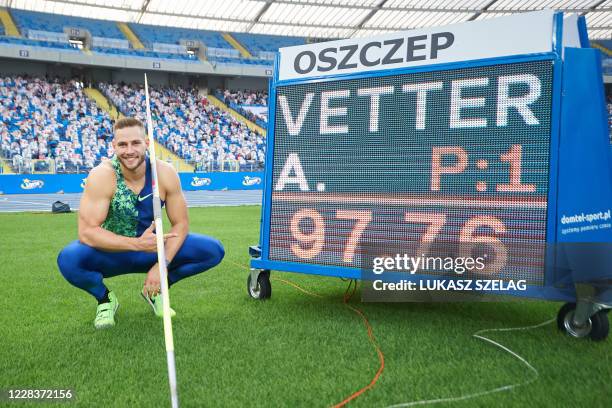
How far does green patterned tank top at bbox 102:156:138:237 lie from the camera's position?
13.1 ft

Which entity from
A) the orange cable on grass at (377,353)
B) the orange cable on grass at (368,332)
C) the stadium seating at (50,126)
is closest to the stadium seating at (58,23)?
the stadium seating at (50,126)

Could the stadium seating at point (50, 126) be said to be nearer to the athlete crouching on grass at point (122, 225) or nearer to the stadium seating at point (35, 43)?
the stadium seating at point (35, 43)

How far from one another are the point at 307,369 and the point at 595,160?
2234 mm

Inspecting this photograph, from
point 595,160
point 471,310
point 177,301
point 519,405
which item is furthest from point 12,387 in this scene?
point 595,160

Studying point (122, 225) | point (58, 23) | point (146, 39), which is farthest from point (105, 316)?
point (146, 39)

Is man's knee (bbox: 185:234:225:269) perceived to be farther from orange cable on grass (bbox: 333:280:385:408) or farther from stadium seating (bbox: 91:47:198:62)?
stadium seating (bbox: 91:47:198:62)

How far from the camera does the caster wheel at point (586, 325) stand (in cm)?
355

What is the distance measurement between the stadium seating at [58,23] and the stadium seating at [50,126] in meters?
4.64

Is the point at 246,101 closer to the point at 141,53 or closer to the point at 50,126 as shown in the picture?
the point at 141,53

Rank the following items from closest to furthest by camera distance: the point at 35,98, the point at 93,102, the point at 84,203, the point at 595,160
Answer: the point at 595,160 < the point at 84,203 < the point at 35,98 < the point at 93,102

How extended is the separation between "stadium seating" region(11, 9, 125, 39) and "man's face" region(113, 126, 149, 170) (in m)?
36.6

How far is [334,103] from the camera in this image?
4.24m

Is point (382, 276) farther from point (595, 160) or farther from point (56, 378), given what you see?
point (56, 378)

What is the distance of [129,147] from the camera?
3883 mm
